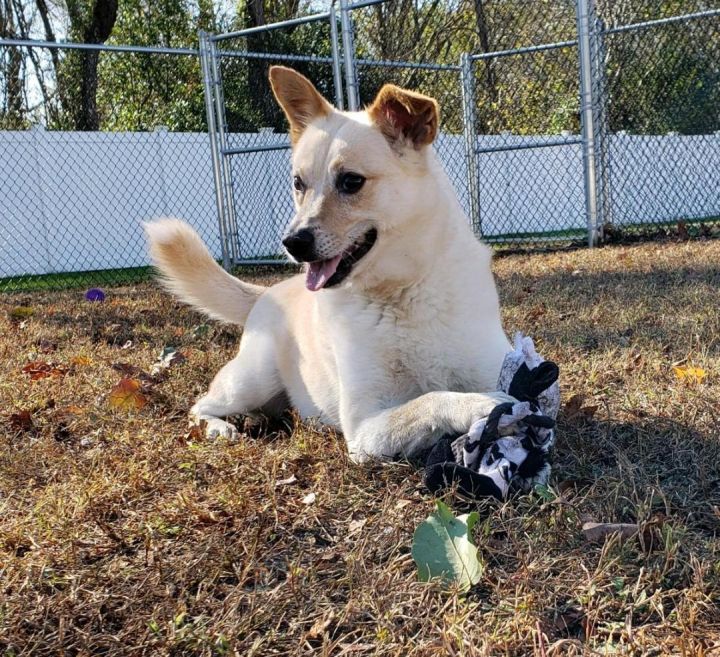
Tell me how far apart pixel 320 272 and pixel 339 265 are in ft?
0.20

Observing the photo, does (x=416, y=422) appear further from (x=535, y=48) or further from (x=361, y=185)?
(x=535, y=48)

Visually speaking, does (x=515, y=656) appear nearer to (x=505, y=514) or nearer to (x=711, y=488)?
(x=505, y=514)

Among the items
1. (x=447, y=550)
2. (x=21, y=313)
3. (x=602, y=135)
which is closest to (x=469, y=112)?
(x=602, y=135)

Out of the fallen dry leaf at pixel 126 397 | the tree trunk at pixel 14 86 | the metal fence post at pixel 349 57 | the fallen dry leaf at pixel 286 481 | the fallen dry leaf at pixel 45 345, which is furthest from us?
the tree trunk at pixel 14 86

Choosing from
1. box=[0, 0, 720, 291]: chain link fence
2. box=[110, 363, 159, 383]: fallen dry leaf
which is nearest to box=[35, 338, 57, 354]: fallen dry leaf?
box=[110, 363, 159, 383]: fallen dry leaf

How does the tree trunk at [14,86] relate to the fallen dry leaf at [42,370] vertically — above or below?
above

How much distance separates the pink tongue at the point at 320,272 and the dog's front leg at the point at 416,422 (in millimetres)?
432

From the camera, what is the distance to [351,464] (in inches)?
86.6

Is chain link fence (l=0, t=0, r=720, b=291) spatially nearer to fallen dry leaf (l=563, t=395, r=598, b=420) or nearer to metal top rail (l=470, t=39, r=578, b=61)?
metal top rail (l=470, t=39, r=578, b=61)

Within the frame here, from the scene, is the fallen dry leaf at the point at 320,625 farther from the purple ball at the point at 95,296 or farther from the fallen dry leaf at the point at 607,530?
the purple ball at the point at 95,296

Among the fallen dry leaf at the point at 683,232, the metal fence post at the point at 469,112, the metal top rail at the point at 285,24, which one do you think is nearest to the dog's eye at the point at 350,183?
the metal top rail at the point at 285,24

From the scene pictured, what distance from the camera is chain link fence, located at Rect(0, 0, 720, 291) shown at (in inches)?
319

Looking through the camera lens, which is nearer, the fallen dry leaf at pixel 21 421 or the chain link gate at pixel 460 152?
the fallen dry leaf at pixel 21 421

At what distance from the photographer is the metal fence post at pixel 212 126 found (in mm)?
8102
